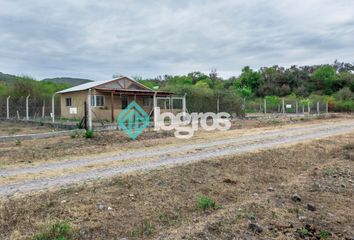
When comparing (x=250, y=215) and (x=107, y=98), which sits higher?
(x=107, y=98)

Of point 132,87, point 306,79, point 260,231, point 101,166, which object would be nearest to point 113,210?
point 260,231

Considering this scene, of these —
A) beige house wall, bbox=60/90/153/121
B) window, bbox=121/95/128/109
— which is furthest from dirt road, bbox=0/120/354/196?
window, bbox=121/95/128/109

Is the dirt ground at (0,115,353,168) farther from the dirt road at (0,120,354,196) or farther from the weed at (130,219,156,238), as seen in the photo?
the weed at (130,219,156,238)

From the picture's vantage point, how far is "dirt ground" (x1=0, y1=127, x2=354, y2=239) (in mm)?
3145

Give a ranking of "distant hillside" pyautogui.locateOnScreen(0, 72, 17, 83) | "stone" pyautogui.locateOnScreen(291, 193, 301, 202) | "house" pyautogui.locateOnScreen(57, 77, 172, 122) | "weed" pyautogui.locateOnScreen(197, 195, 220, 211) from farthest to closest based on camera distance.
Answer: "distant hillside" pyautogui.locateOnScreen(0, 72, 17, 83) < "house" pyautogui.locateOnScreen(57, 77, 172, 122) < "stone" pyautogui.locateOnScreen(291, 193, 301, 202) < "weed" pyautogui.locateOnScreen(197, 195, 220, 211)

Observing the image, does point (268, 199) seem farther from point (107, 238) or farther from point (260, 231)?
point (107, 238)

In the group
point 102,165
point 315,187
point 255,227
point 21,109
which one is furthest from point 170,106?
point 255,227

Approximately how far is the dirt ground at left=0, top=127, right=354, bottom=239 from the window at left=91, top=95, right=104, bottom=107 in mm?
15401

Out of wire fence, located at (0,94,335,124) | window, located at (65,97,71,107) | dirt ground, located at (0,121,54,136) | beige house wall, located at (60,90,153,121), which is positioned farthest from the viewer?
window, located at (65,97,71,107)

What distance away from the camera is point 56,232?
2.95m

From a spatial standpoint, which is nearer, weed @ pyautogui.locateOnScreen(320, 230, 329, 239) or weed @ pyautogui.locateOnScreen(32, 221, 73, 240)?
weed @ pyautogui.locateOnScreen(32, 221, 73, 240)

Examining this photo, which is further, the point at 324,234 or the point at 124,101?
the point at 124,101
